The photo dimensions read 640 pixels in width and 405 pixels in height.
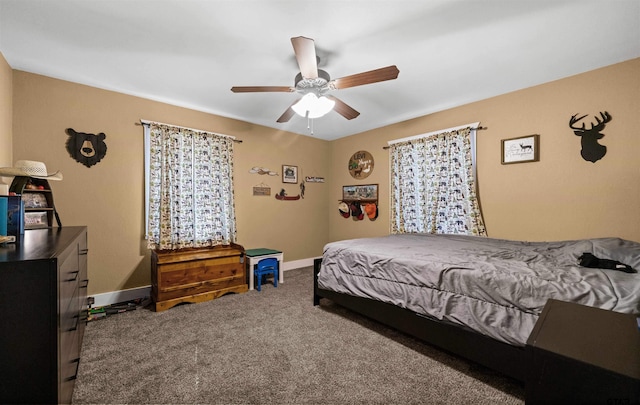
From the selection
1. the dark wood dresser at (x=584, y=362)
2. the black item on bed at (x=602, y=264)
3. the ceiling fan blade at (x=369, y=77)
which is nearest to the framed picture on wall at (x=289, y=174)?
the ceiling fan blade at (x=369, y=77)

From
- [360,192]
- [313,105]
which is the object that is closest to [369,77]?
[313,105]

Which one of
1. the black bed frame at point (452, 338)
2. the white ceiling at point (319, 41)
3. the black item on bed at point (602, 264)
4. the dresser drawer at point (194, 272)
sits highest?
the white ceiling at point (319, 41)

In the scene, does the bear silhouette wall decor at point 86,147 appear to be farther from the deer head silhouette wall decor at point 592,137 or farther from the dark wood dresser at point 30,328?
the deer head silhouette wall decor at point 592,137

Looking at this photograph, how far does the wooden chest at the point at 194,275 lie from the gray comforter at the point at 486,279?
126cm

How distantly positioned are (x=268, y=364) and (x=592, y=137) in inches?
141

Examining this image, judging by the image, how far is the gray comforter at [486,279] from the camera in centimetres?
150

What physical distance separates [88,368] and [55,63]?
2.68m

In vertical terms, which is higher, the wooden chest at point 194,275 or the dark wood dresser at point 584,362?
the dark wood dresser at point 584,362

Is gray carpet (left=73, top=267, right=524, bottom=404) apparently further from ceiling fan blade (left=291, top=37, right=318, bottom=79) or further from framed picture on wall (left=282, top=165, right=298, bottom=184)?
framed picture on wall (left=282, top=165, right=298, bottom=184)

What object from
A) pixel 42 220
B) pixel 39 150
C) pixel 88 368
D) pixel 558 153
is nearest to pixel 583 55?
pixel 558 153

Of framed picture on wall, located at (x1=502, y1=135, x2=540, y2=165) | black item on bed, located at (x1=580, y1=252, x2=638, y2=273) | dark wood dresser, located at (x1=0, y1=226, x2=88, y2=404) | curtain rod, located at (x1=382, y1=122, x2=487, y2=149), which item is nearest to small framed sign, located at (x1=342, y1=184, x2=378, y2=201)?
curtain rod, located at (x1=382, y1=122, x2=487, y2=149)

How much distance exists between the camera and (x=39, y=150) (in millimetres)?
2676

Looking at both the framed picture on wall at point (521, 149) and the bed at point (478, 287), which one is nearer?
the bed at point (478, 287)

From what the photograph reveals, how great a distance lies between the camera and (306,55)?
187 cm
